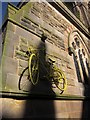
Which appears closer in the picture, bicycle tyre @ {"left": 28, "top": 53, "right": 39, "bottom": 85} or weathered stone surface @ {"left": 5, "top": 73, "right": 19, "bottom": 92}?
weathered stone surface @ {"left": 5, "top": 73, "right": 19, "bottom": 92}

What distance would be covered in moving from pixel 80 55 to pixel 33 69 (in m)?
3.77

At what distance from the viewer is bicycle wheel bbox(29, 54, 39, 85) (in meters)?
3.55

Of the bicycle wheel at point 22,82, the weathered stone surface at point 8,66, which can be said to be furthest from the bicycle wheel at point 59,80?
the weathered stone surface at point 8,66

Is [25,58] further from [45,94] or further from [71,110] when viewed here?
[71,110]

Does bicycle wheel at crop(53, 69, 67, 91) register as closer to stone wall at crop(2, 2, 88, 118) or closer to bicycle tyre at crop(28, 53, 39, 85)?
stone wall at crop(2, 2, 88, 118)

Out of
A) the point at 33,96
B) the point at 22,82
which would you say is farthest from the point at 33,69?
the point at 33,96

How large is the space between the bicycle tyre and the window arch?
7.35 feet

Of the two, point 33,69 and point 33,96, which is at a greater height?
point 33,69

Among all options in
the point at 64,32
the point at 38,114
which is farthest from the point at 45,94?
the point at 64,32

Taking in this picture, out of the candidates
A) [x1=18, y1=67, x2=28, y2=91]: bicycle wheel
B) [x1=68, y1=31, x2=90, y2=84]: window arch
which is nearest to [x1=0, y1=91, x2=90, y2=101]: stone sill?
[x1=18, y1=67, x2=28, y2=91]: bicycle wheel

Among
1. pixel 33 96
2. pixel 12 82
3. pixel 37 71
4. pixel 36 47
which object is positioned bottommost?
pixel 33 96

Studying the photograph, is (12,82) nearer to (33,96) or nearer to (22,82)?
(22,82)

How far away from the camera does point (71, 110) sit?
438 cm

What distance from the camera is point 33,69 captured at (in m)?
3.69
